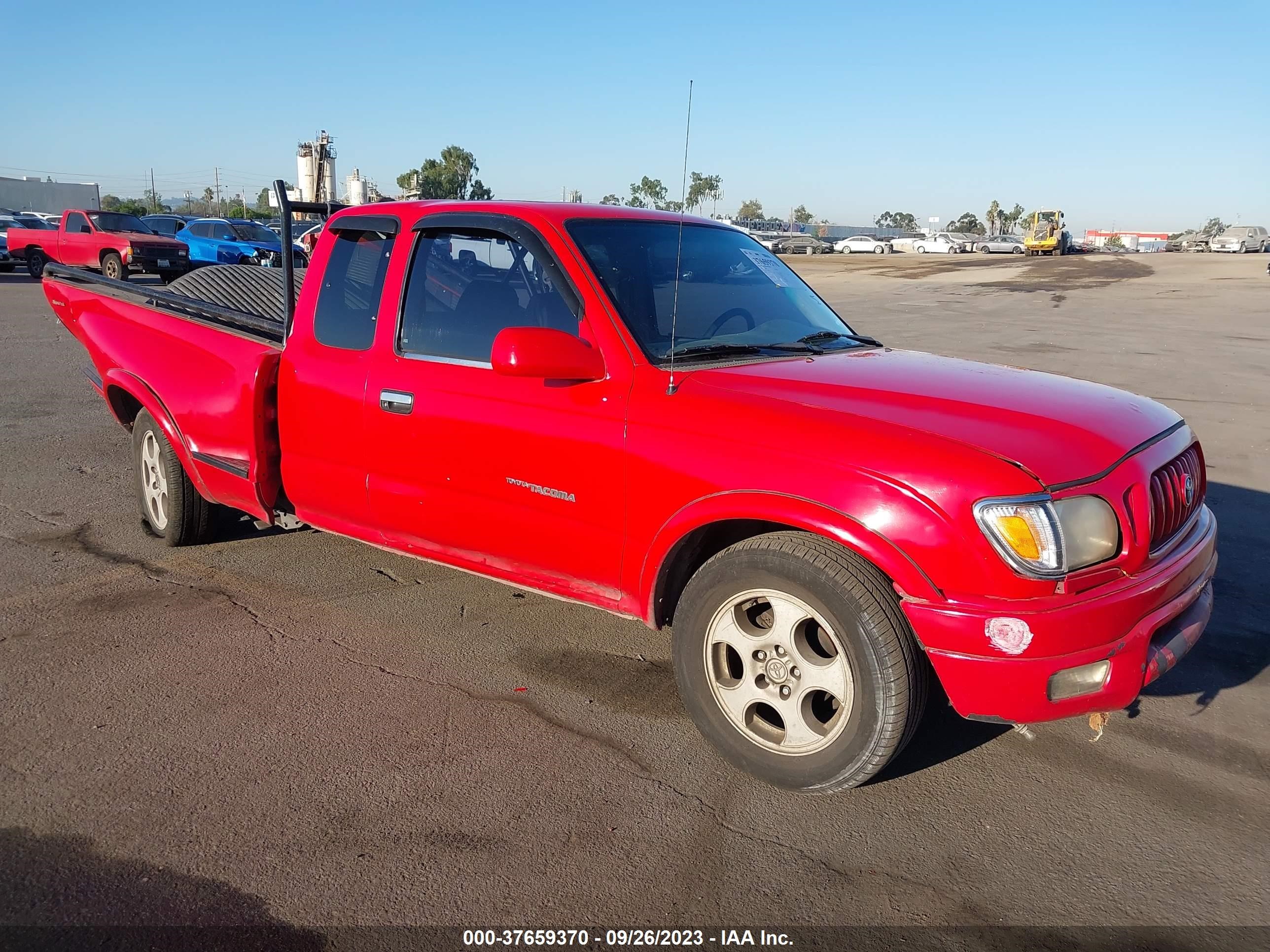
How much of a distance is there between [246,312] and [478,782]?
10.1 feet

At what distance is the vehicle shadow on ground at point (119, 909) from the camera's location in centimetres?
255

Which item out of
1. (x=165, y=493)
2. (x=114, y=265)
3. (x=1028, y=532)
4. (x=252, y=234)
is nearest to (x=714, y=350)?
(x=1028, y=532)

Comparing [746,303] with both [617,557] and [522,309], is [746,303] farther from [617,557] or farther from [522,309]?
[617,557]

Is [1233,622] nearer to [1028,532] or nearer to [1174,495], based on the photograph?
[1174,495]

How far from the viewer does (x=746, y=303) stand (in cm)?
428

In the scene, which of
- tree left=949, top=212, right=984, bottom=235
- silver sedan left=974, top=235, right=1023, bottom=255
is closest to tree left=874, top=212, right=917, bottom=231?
tree left=949, top=212, right=984, bottom=235

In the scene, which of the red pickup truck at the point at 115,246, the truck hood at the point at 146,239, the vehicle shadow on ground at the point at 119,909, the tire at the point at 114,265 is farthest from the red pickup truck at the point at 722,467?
the tire at the point at 114,265

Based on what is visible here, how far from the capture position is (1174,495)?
3.40m

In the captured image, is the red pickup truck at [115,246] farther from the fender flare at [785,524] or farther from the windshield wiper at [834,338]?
the fender flare at [785,524]

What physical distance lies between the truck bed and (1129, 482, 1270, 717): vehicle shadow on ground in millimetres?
3941

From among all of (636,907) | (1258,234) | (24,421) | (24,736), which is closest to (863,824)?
(636,907)

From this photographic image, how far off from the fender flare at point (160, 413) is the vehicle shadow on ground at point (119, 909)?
2418 millimetres

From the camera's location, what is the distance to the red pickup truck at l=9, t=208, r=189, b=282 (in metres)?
A: 23.3

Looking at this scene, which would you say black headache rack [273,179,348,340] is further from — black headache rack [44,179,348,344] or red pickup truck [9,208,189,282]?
red pickup truck [9,208,189,282]
